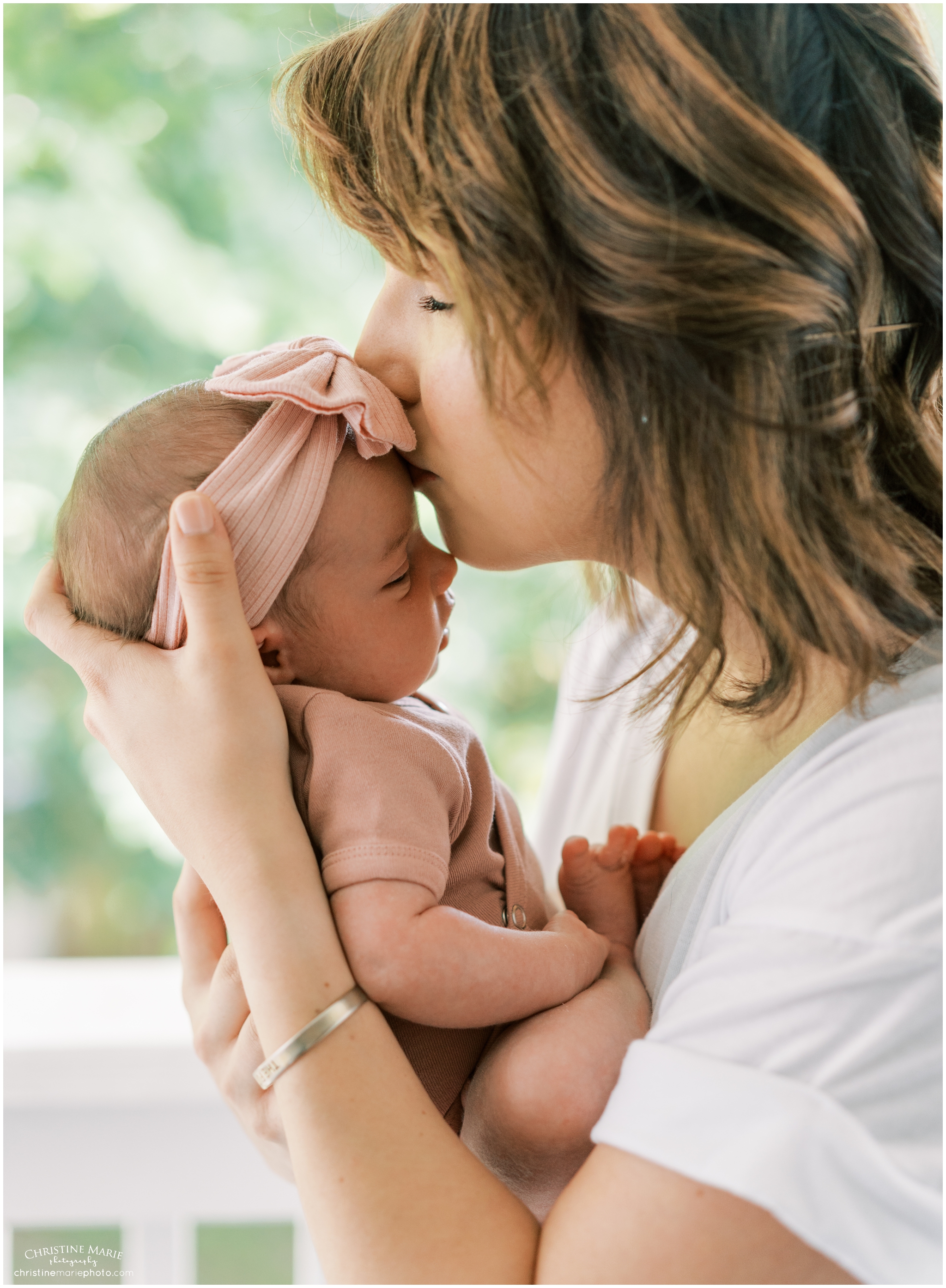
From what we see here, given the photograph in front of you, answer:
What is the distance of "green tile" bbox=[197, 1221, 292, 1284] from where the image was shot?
199 cm

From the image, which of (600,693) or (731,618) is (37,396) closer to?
(600,693)

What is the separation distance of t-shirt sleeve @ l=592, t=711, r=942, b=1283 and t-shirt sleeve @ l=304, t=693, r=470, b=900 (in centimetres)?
27

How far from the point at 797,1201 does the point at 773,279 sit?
0.71 m

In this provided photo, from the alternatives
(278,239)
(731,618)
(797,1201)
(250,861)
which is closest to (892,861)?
(797,1201)

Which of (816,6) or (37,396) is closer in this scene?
(816,6)

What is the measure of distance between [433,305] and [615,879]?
710 mm

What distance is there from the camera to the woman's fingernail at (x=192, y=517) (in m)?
0.92

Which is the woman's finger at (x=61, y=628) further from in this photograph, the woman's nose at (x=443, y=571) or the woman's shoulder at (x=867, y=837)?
the woman's shoulder at (x=867, y=837)

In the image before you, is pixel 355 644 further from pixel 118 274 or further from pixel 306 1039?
pixel 118 274

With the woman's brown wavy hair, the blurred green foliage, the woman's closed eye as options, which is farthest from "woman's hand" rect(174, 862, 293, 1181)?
the blurred green foliage

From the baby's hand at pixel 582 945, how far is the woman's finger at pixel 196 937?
465 millimetres

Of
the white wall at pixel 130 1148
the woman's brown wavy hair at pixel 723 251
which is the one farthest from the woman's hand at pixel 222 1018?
the white wall at pixel 130 1148

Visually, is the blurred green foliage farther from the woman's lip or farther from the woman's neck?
the woman's lip

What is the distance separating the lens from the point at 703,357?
2.74 feet
